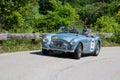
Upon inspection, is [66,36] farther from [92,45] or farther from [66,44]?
[92,45]

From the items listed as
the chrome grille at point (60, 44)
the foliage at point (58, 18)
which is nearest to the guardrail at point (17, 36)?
the chrome grille at point (60, 44)

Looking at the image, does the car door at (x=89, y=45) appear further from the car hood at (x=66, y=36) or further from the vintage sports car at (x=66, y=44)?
the car hood at (x=66, y=36)

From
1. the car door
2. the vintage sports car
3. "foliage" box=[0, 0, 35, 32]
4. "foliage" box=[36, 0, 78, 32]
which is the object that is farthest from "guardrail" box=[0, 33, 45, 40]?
"foliage" box=[36, 0, 78, 32]

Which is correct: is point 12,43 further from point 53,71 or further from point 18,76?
point 18,76

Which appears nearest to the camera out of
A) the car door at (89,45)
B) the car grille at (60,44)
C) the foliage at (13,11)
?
the car grille at (60,44)

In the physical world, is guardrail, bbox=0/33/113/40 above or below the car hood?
below

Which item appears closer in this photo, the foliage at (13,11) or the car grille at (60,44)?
the car grille at (60,44)

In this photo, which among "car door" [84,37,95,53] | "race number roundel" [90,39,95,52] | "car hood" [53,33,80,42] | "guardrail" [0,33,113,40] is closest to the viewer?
"car hood" [53,33,80,42]

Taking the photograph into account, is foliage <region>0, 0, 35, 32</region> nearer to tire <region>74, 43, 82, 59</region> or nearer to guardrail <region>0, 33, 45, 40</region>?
guardrail <region>0, 33, 45, 40</region>

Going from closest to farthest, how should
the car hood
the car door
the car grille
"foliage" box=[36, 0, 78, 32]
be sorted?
the car grille, the car hood, the car door, "foliage" box=[36, 0, 78, 32]

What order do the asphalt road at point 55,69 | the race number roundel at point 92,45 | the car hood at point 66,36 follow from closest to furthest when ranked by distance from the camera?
the asphalt road at point 55,69, the car hood at point 66,36, the race number roundel at point 92,45

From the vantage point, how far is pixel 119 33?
30.5 meters

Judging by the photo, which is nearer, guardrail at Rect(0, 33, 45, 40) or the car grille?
the car grille

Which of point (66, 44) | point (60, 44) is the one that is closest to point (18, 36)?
point (60, 44)
